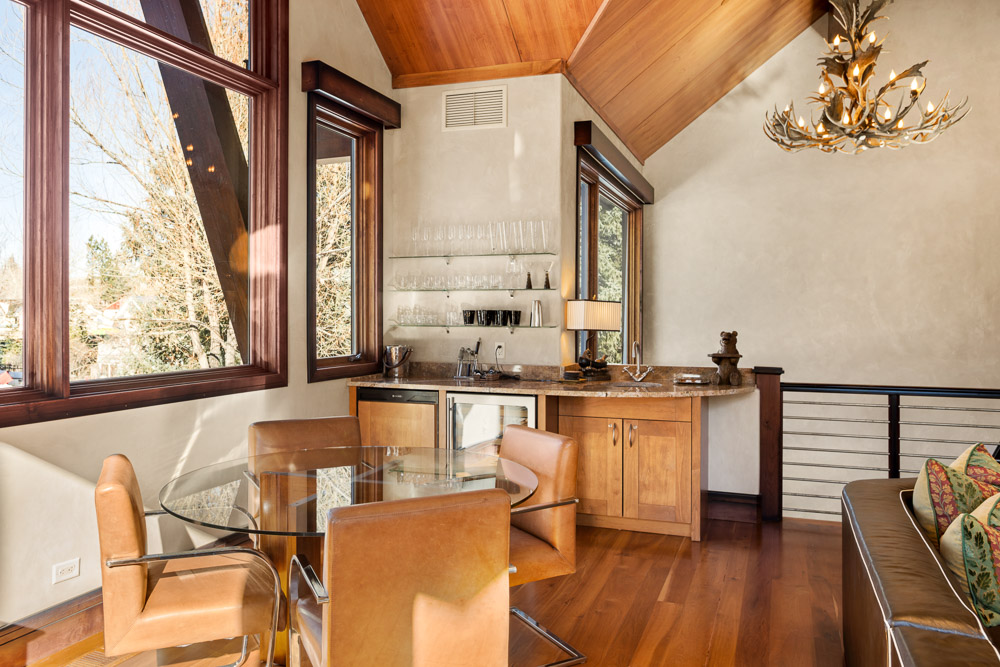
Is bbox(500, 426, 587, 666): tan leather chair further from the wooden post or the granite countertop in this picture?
the wooden post

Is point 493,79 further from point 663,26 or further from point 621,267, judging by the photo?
point 621,267

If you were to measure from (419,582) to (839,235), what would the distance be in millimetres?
6279

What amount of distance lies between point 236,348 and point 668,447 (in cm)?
249

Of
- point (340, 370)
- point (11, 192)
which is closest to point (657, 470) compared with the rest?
point (340, 370)

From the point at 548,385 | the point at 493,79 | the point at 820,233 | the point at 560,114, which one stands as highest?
the point at 493,79

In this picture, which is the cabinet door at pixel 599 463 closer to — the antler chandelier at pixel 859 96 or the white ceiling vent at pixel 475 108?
the white ceiling vent at pixel 475 108

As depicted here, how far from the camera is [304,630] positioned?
1817mm

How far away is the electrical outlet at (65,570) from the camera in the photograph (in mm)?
2609

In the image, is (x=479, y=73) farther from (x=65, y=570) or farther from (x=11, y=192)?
(x=65, y=570)

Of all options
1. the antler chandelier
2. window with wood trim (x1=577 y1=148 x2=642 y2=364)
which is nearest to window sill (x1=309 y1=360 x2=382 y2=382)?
window with wood trim (x1=577 y1=148 x2=642 y2=364)

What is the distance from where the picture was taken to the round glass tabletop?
1.92 meters

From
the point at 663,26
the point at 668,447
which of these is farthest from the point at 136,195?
the point at 663,26

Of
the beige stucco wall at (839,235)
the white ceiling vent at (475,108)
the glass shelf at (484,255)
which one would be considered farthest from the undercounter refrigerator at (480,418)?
the beige stucco wall at (839,235)

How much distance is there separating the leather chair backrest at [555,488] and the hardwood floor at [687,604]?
1.58 ft
